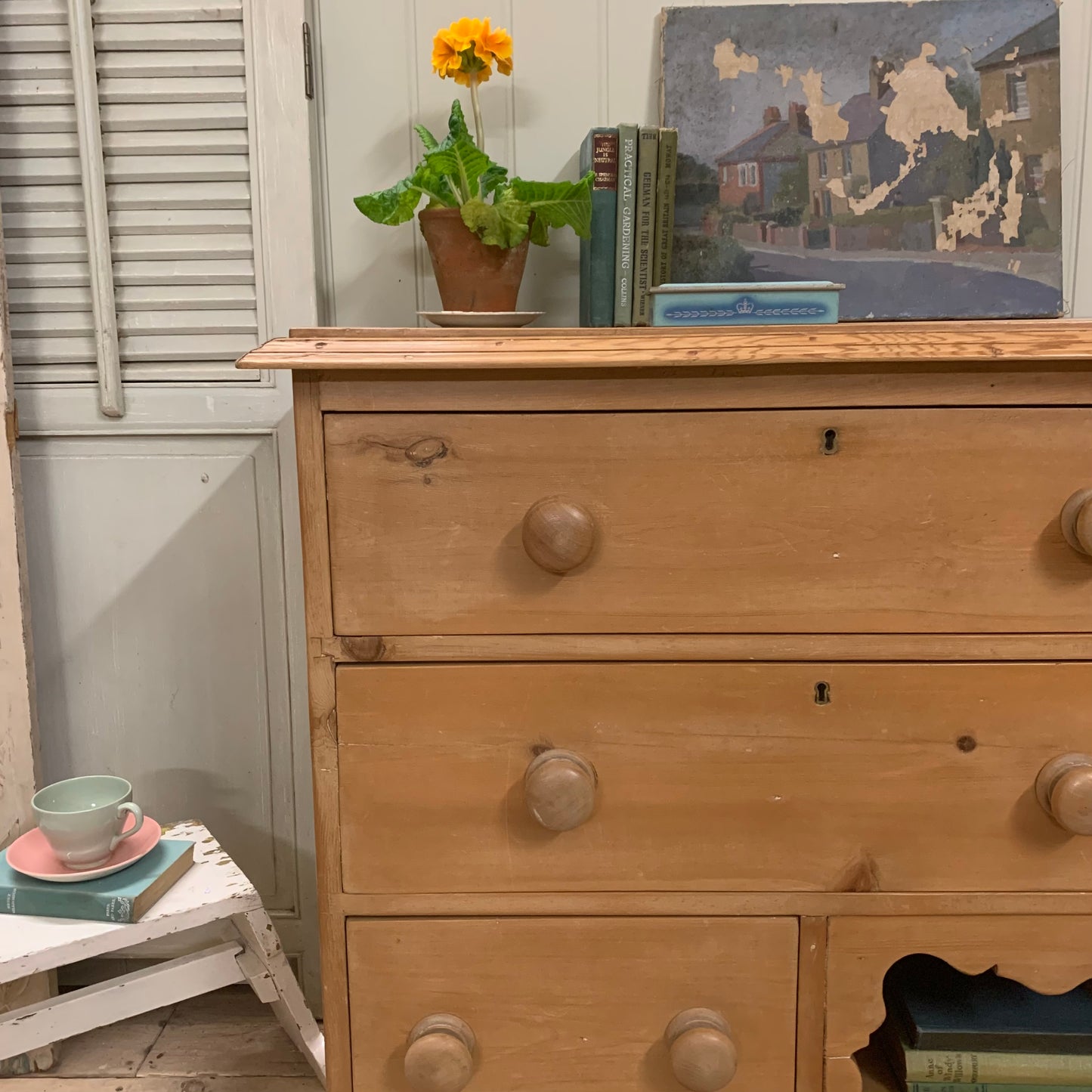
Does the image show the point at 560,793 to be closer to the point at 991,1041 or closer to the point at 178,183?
the point at 991,1041

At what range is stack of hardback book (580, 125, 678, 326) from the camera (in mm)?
1112

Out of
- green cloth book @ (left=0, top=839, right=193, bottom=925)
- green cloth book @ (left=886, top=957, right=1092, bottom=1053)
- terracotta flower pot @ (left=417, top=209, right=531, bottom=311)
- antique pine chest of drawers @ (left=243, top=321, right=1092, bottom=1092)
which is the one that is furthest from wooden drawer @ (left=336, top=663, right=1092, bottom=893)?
terracotta flower pot @ (left=417, top=209, right=531, bottom=311)

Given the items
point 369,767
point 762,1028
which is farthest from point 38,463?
point 762,1028

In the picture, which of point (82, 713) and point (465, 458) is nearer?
point (465, 458)

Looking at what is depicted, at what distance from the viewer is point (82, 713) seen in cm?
137

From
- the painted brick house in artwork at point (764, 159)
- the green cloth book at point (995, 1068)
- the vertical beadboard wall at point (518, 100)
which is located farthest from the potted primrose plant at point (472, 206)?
the green cloth book at point (995, 1068)

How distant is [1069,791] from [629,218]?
0.79m

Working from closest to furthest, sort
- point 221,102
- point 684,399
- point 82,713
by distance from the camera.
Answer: point 684,399 → point 221,102 → point 82,713

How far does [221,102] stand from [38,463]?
1.86 ft

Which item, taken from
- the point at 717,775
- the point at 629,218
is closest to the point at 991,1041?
the point at 717,775

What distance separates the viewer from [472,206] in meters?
1.06

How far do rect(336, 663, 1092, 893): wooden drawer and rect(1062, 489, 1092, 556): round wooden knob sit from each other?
121mm

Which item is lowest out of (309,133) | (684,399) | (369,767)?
(369,767)

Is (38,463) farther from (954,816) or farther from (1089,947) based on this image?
(1089,947)
